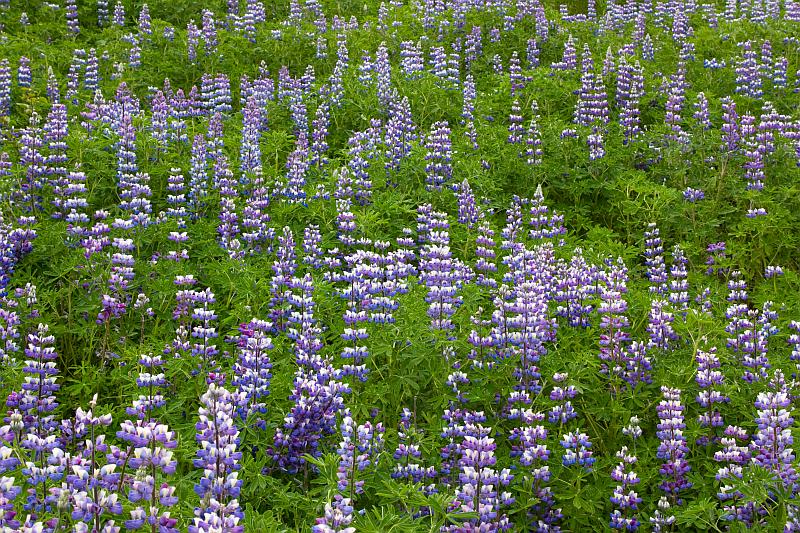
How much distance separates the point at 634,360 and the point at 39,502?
3.07 m

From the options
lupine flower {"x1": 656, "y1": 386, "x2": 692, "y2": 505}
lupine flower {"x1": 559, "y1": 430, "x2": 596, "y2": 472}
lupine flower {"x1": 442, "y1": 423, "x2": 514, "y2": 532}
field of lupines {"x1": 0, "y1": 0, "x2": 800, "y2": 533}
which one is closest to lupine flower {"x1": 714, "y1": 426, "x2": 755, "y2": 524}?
field of lupines {"x1": 0, "y1": 0, "x2": 800, "y2": 533}

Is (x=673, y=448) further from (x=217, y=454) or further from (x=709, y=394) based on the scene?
(x=217, y=454)

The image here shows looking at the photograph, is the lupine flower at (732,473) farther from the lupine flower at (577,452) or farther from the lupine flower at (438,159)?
the lupine flower at (438,159)

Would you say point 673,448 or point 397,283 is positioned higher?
point 397,283

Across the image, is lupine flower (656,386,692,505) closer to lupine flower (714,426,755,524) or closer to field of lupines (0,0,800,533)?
field of lupines (0,0,800,533)

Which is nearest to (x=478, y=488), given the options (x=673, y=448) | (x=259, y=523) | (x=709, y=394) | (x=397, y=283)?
(x=259, y=523)

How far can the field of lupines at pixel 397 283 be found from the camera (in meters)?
3.44

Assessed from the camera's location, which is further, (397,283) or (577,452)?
(397,283)

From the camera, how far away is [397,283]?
4820mm

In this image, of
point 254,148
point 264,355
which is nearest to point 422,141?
point 254,148

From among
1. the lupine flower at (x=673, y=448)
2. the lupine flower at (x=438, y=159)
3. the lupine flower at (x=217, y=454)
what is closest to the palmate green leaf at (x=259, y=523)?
the lupine flower at (x=217, y=454)

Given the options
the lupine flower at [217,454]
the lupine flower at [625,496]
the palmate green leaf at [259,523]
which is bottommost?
the lupine flower at [625,496]

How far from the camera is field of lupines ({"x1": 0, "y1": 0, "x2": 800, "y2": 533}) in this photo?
3438 mm

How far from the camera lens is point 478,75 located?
9.05m
